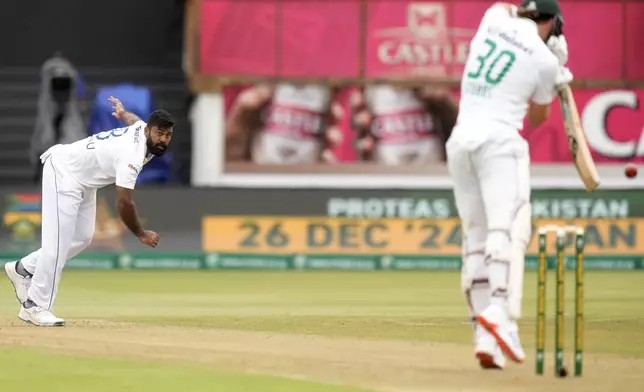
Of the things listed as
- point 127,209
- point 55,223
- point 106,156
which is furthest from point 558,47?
→ point 55,223

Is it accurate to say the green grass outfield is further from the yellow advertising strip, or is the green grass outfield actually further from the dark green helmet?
the dark green helmet

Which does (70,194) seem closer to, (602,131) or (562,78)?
(562,78)

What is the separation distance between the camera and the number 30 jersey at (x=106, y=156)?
9.27 metres

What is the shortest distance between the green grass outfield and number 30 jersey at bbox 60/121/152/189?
928mm

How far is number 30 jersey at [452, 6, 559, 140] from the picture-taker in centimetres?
761

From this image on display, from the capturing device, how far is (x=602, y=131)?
62.6 feet

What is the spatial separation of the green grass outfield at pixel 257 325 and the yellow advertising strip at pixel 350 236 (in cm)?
60

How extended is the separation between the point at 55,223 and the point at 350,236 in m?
7.59

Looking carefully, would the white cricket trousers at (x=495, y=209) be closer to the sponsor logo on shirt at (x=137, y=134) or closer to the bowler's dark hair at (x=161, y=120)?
the bowler's dark hair at (x=161, y=120)

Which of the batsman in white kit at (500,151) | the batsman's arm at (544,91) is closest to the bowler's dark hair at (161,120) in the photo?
the batsman in white kit at (500,151)

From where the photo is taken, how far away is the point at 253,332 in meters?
9.59

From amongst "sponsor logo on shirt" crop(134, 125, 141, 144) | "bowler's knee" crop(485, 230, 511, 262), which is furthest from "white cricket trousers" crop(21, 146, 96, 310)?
Result: "bowler's knee" crop(485, 230, 511, 262)

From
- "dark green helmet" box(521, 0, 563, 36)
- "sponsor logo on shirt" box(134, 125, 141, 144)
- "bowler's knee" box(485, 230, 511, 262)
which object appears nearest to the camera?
"bowler's knee" box(485, 230, 511, 262)

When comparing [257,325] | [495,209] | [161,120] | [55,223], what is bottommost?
[257,325]
